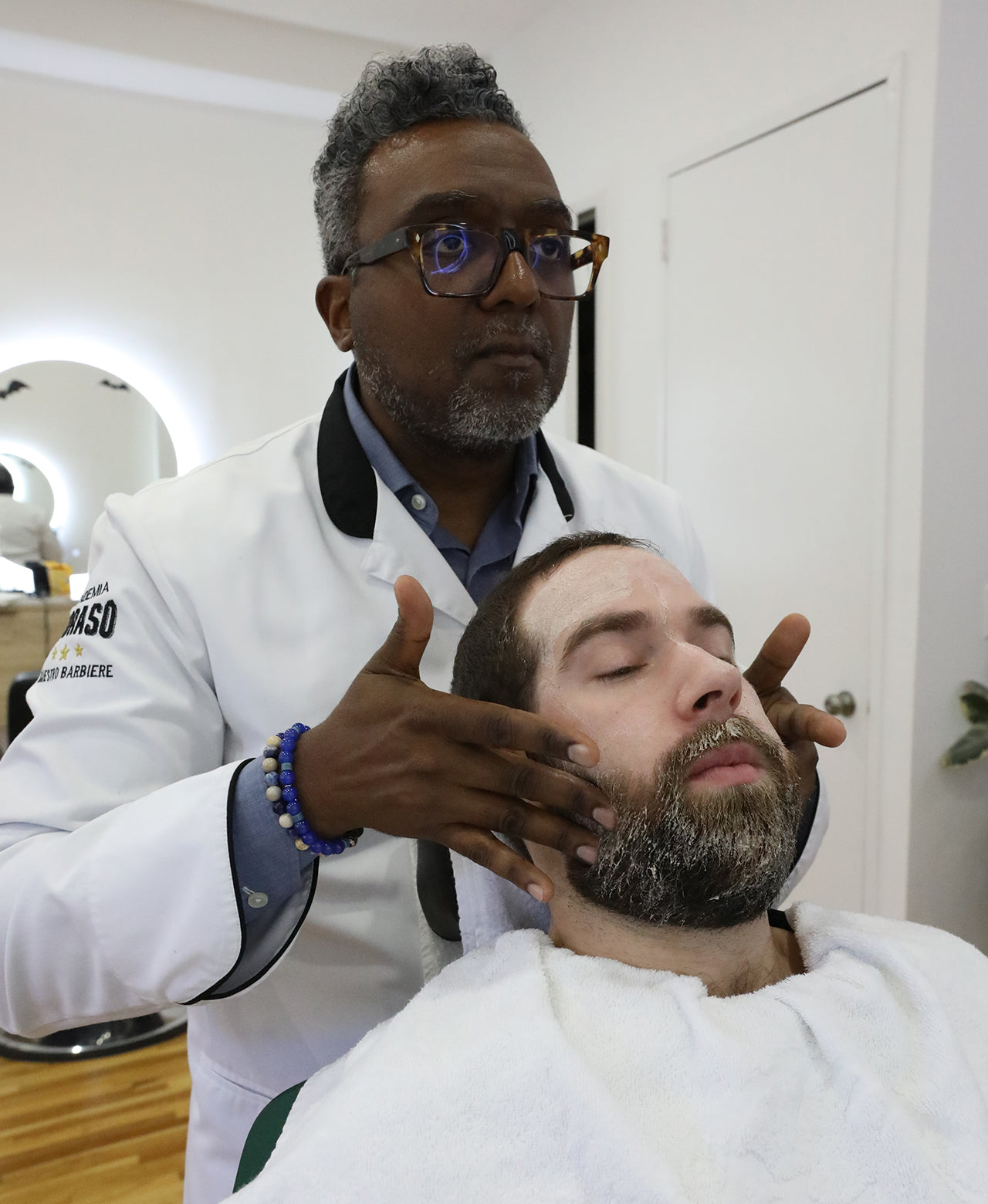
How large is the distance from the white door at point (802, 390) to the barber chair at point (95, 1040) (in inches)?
75.3

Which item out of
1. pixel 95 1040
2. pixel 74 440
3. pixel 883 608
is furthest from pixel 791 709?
pixel 74 440

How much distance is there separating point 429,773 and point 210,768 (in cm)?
48

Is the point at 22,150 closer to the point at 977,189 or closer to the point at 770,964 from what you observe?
the point at 977,189

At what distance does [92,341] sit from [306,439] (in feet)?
9.65

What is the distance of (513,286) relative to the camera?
1.18 m

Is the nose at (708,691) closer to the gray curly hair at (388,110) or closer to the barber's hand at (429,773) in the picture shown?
the barber's hand at (429,773)

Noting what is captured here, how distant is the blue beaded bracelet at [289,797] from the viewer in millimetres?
902

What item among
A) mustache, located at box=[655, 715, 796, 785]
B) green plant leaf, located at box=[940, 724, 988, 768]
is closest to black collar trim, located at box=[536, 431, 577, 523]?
mustache, located at box=[655, 715, 796, 785]

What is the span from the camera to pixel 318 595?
1223 millimetres

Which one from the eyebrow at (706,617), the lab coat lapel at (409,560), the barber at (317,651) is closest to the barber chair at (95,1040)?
the barber at (317,651)

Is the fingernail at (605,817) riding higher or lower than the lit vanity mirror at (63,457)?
lower

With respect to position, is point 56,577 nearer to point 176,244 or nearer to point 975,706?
point 176,244

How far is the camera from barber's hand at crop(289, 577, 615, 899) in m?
0.82

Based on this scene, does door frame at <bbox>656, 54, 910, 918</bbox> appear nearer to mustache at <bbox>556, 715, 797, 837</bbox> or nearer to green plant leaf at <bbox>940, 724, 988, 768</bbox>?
green plant leaf at <bbox>940, 724, 988, 768</bbox>
